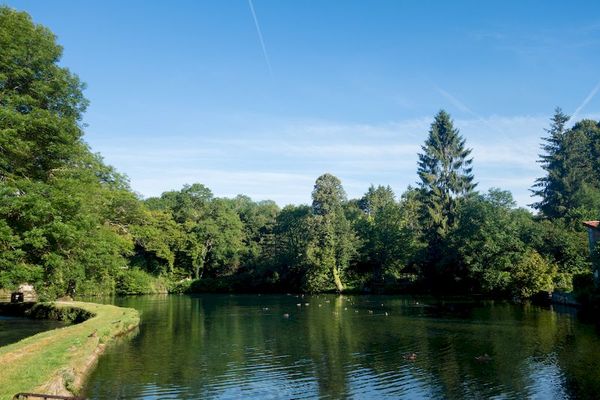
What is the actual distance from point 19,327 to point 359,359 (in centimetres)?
2644

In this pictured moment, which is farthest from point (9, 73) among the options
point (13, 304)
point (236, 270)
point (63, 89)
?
point (236, 270)

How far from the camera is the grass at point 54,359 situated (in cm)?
1593

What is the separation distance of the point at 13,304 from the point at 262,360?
114 feet

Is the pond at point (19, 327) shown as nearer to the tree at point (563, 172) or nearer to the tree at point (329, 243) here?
the tree at point (329, 243)

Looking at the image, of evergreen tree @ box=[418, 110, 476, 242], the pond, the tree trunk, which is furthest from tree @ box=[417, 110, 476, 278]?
the pond

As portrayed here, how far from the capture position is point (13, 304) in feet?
157

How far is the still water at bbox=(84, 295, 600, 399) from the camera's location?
18.4m

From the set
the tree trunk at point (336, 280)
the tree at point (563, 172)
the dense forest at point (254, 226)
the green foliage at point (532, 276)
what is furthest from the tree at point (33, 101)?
the tree at point (563, 172)

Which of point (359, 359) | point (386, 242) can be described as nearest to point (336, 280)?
point (386, 242)

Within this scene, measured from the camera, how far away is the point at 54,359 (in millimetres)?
20031

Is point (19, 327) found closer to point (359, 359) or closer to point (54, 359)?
point (54, 359)

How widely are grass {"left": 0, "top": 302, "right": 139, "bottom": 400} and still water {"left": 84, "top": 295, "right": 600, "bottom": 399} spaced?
2.84 ft

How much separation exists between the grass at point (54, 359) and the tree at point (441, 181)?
52604 millimetres

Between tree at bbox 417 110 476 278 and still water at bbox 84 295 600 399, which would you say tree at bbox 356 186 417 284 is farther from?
still water at bbox 84 295 600 399
